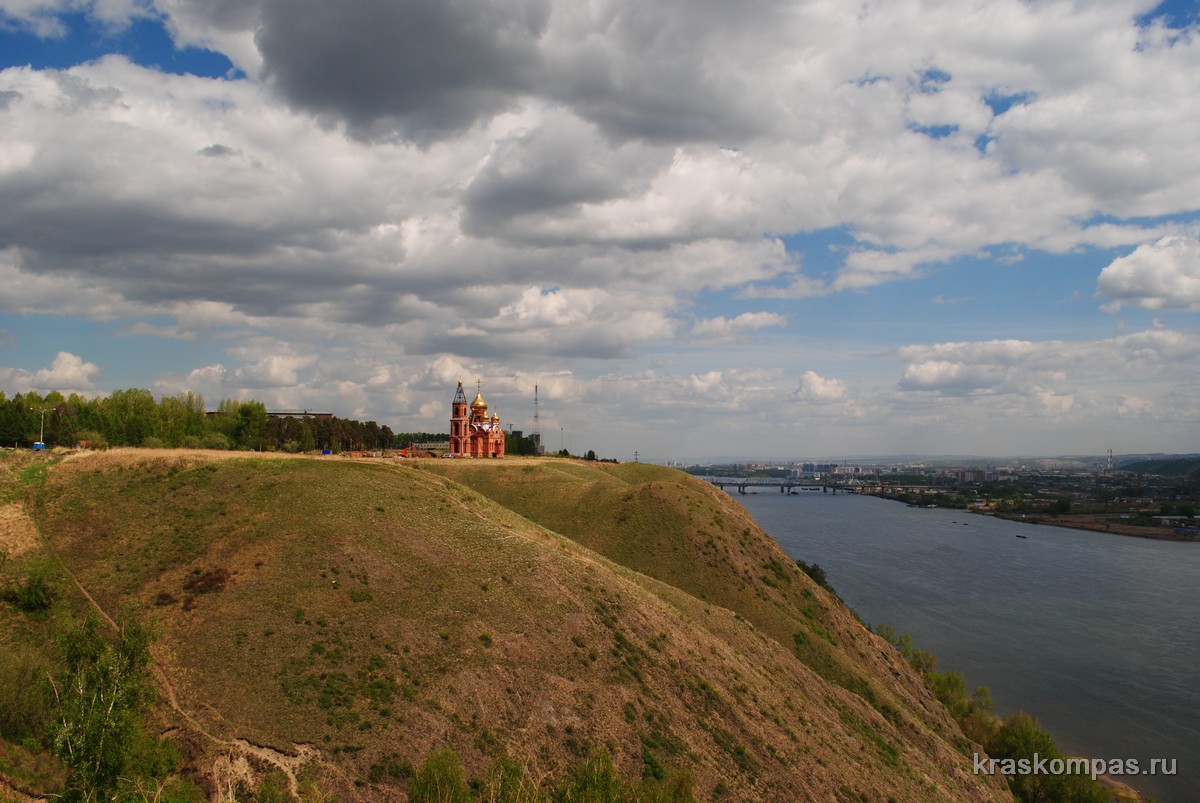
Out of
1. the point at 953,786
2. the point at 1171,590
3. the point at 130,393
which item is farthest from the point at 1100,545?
the point at 130,393

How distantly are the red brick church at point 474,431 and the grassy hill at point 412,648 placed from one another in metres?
44.6

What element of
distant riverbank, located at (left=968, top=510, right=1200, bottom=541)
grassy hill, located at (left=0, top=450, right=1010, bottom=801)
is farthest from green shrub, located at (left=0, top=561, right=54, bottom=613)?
distant riverbank, located at (left=968, top=510, right=1200, bottom=541)

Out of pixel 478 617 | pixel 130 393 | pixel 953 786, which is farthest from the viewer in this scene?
pixel 130 393

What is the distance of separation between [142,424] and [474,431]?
129 feet

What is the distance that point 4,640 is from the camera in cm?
2494

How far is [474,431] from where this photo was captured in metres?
95.7

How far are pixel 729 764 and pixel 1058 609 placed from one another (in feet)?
232

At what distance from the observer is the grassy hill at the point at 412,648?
2189 cm

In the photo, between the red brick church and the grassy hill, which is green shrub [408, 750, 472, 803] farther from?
the red brick church

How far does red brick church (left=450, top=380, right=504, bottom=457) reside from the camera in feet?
303

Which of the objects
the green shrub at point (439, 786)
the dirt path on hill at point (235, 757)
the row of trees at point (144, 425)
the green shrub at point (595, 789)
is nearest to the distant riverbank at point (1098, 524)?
the row of trees at point (144, 425)

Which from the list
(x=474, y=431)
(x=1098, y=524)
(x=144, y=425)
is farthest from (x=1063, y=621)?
(x=1098, y=524)

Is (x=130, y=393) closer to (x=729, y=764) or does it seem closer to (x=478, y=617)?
(x=478, y=617)

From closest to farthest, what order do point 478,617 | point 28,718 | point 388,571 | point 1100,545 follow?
point 28,718 → point 478,617 → point 388,571 → point 1100,545
